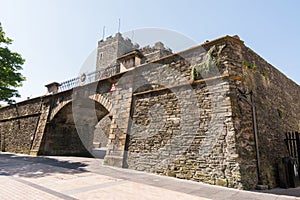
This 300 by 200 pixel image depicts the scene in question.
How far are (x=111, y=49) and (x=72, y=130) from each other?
22697mm

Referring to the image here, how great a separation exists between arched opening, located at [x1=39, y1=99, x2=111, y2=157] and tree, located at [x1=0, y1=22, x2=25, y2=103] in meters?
3.66

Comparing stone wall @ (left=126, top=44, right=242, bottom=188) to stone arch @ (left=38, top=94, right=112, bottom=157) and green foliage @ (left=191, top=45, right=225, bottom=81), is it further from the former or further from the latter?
stone arch @ (left=38, top=94, right=112, bottom=157)

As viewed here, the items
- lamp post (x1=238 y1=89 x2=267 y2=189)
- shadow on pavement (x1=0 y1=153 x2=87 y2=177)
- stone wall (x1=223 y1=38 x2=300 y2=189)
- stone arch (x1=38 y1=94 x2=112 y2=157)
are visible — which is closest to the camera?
lamp post (x1=238 y1=89 x2=267 y2=189)

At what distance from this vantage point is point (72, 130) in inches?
527

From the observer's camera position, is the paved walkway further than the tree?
No

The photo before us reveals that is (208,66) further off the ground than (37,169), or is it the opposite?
(208,66)

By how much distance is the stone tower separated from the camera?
3219 cm

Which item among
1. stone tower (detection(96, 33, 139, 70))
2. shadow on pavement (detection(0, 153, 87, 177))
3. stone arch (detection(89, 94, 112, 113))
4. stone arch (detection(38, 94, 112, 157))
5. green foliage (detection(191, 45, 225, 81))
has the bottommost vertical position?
shadow on pavement (detection(0, 153, 87, 177))

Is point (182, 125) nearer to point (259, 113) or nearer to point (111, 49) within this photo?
point (259, 113)

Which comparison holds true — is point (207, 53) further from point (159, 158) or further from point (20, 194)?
point (20, 194)

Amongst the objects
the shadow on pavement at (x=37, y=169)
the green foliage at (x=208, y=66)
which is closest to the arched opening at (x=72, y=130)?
the shadow on pavement at (x=37, y=169)

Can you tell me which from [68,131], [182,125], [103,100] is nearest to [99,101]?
[103,100]

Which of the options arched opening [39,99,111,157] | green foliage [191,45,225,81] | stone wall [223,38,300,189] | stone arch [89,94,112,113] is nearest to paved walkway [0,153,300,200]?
stone wall [223,38,300,189]

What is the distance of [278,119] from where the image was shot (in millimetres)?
7375
